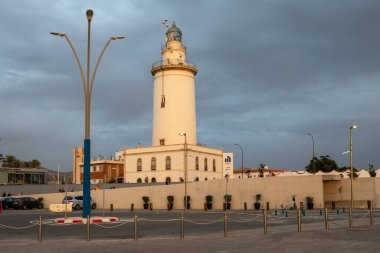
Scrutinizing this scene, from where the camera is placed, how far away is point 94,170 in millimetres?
92500

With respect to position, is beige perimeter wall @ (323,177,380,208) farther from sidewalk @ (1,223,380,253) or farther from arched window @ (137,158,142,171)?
sidewalk @ (1,223,380,253)

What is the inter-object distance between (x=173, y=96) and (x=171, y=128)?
4.23 metres

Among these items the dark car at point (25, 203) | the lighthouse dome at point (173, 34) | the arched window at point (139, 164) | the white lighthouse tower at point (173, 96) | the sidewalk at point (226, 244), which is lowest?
the dark car at point (25, 203)

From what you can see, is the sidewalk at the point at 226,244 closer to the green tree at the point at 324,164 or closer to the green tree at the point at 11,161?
the green tree at the point at 324,164

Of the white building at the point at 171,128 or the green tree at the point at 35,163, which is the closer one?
the white building at the point at 171,128

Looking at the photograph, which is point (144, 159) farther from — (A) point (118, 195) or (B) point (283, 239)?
(B) point (283, 239)

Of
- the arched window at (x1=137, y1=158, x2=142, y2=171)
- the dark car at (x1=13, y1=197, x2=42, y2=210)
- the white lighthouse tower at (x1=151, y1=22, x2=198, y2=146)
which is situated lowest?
the dark car at (x1=13, y1=197, x2=42, y2=210)

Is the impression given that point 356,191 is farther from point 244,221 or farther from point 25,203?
point 25,203

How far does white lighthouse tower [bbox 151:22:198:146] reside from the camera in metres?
67.7

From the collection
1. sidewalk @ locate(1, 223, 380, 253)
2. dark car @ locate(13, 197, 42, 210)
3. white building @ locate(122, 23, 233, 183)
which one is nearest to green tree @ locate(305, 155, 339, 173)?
white building @ locate(122, 23, 233, 183)

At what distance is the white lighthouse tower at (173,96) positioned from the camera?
222ft

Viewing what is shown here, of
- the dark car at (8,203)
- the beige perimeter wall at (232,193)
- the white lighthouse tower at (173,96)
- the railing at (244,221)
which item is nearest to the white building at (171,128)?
the white lighthouse tower at (173,96)

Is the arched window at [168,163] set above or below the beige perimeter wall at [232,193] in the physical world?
above

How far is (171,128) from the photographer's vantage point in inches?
2662
